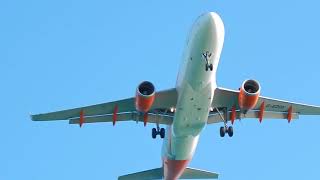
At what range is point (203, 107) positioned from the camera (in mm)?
36281

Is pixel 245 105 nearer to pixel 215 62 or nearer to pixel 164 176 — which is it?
pixel 215 62

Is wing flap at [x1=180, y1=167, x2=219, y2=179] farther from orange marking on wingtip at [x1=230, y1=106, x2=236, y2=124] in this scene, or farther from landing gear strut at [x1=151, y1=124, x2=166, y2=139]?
orange marking on wingtip at [x1=230, y1=106, x2=236, y2=124]

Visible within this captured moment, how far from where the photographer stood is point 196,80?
3491 centimetres

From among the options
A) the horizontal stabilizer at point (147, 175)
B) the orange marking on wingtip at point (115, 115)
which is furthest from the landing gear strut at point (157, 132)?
the horizontal stabilizer at point (147, 175)

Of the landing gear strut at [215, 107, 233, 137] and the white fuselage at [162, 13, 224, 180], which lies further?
the landing gear strut at [215, 107, 233, 137]

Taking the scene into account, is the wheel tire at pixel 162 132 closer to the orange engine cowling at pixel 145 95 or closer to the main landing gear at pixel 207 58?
the orange engine cowling at pixel 145 95

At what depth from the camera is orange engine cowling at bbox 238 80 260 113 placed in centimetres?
3688

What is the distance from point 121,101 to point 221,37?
8.18 m

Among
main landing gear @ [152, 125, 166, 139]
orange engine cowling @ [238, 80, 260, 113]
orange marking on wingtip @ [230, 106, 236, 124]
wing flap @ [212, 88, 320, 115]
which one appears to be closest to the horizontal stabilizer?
main landing gear @ [152, 125, 166, 139]

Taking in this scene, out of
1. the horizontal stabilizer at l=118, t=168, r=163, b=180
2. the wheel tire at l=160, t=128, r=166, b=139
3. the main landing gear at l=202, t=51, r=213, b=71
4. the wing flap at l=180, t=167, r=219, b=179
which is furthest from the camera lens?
the wing flap at l=180, t=167, r=219, b=179

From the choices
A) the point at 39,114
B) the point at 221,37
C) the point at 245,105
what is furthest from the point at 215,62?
the point at 39,114

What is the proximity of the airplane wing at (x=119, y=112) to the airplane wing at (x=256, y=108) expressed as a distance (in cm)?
287

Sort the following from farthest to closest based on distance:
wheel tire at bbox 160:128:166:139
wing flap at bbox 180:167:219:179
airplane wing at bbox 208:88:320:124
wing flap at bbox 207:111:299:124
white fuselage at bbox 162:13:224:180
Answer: wing flap at bbox 180:167:219:179
wing flap at bbox 207:111:299:124
wheel tire at bbox 160:128:166:139
airplane wing at bbox 208:88:320:124
white fuselage at bbox 162:13:224:180

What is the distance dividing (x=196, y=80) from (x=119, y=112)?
7.57 m
